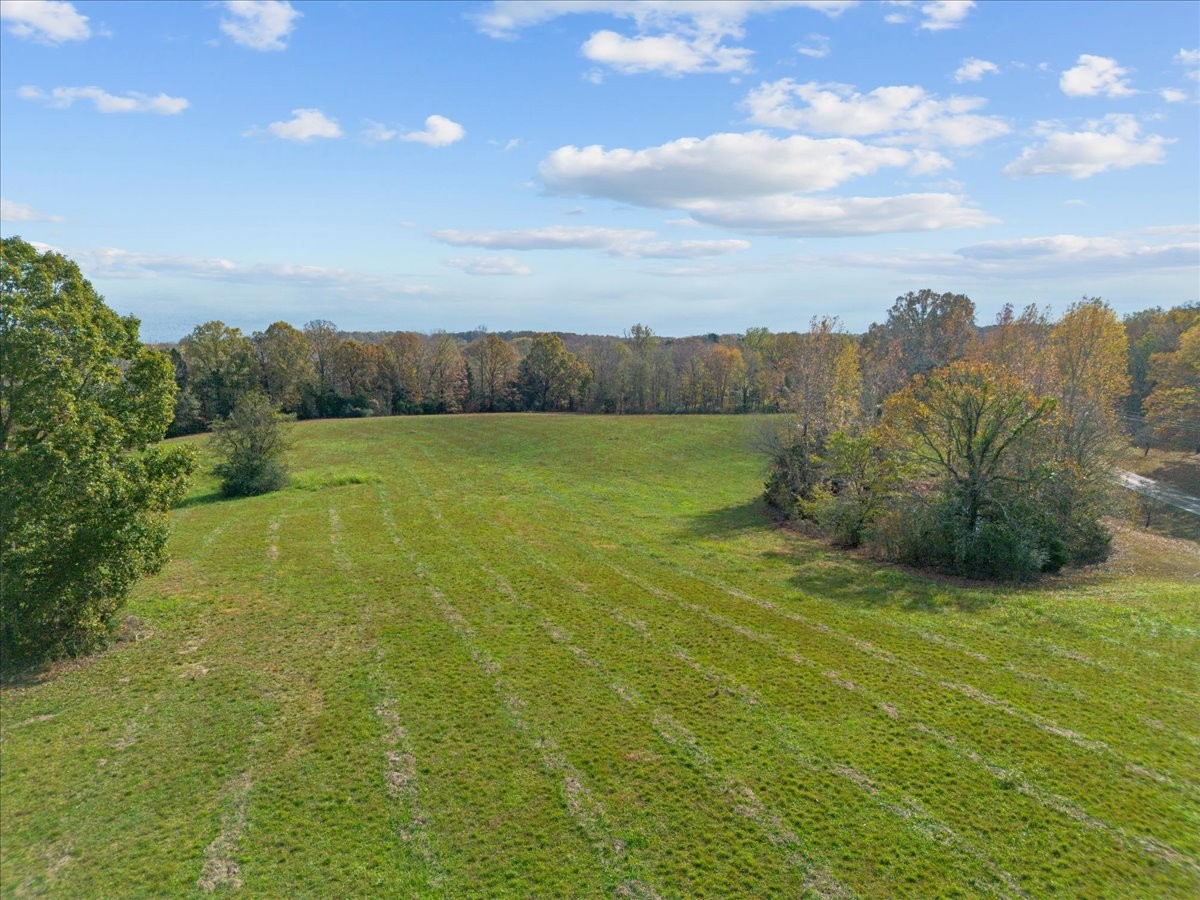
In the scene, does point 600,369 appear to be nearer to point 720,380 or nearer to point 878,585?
point 720,380

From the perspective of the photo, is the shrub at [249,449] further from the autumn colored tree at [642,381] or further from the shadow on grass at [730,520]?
the autumn colored tree at [642,381]

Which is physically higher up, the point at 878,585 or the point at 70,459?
the point at 70,459

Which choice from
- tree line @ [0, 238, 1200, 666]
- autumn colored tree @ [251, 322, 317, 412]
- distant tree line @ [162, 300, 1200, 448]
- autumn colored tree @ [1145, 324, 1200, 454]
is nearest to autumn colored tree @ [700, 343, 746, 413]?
distant tree line @ [162, 300, 1200, 448]

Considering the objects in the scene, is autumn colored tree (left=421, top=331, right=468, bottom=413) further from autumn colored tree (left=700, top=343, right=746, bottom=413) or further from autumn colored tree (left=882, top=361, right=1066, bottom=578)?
autumn colored tree (left=882, top=361, right=1066, bottom=578)

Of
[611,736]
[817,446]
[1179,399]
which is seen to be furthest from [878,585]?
[1179,399]

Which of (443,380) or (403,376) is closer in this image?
(403,376)

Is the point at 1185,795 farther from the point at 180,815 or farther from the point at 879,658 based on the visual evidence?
the point at 180,815
